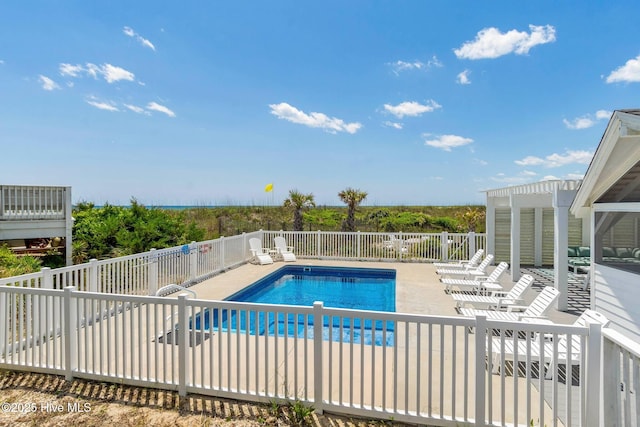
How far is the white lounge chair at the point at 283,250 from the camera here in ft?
38.7

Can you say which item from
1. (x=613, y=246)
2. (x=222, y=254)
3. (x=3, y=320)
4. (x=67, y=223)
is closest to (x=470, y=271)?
(x=613, y=246)

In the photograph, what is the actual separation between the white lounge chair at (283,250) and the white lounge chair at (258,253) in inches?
22.5

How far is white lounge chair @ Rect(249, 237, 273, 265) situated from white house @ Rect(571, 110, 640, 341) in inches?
343

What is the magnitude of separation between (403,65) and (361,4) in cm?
371

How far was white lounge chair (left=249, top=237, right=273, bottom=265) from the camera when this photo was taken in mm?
11094

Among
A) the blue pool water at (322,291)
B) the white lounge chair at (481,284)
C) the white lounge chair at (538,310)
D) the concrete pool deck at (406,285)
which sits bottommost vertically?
the blue pool water at (322,291)

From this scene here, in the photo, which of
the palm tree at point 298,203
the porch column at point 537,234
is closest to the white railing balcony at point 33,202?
the palm tree at point 298,203

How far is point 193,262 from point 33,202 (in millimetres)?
4634

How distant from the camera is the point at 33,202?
27.6ft

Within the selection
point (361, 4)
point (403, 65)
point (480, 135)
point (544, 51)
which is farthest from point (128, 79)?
point (480, 135)

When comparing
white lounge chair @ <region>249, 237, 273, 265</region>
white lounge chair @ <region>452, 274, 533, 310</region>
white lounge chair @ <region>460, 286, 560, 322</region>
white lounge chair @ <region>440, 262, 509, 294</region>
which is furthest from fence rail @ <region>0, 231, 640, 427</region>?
white lounge chair @ <region>249, 237, 273, 265</region>

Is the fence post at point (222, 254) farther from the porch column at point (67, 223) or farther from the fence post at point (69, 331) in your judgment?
the fence post at point (69, 331)

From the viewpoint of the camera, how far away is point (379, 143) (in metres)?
20.3

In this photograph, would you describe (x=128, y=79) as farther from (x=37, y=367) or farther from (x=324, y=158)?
(x=324, y=158)
